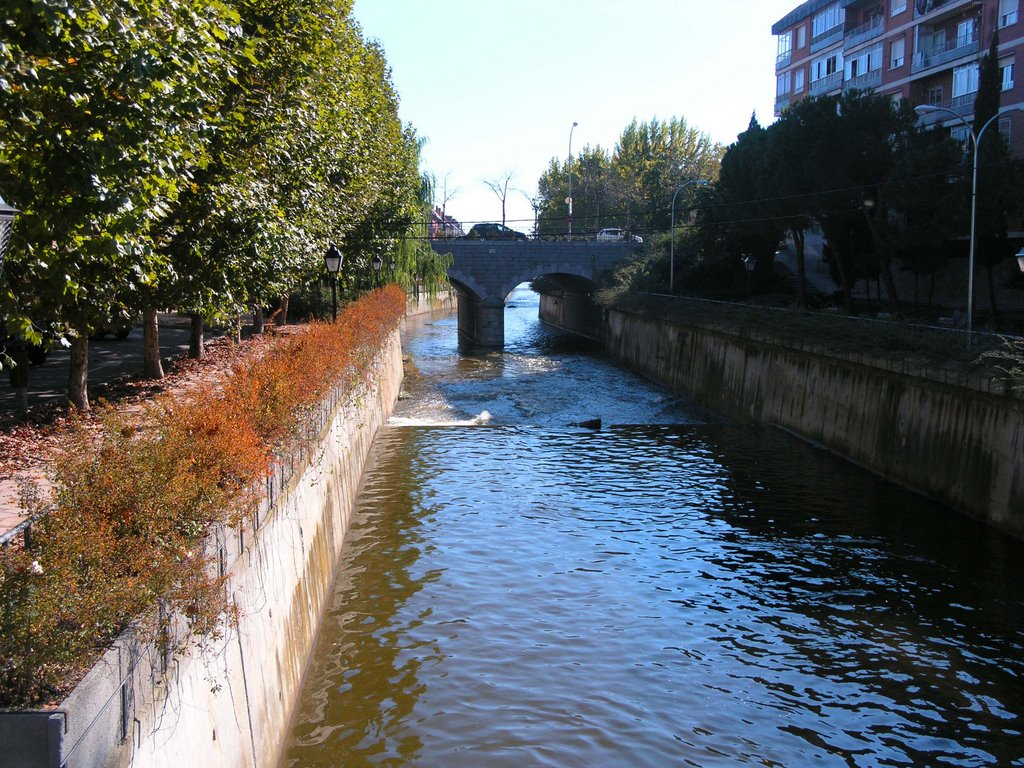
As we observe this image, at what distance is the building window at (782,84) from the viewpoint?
56241 mm

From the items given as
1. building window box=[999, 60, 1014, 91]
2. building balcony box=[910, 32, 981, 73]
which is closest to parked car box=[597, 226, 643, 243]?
building balcony box=[910, 32, 981, 73]

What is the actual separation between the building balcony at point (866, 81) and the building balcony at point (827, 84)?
2.63 feet

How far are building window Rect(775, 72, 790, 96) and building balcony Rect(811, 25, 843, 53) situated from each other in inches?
157

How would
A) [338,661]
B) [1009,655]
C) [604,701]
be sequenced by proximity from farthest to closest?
[1009,655] < [338,661] < [604,701]

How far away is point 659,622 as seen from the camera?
11852mm

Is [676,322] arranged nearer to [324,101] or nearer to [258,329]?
[258,329]

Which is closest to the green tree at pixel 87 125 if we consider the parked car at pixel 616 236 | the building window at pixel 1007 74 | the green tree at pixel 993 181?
the green tree at pixel 993 181

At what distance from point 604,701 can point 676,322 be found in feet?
89.4

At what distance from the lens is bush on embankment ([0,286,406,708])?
14.3ft

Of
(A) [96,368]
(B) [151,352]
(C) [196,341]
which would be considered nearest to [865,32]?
(C) [196,341]

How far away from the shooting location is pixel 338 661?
406 inches

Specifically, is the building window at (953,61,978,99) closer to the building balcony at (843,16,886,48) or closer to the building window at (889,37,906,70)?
the building window at (889,37,906,70)

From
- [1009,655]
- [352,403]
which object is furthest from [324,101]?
[1009,655]

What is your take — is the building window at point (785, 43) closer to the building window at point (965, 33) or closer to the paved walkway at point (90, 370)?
the building window at point (965, 33)
